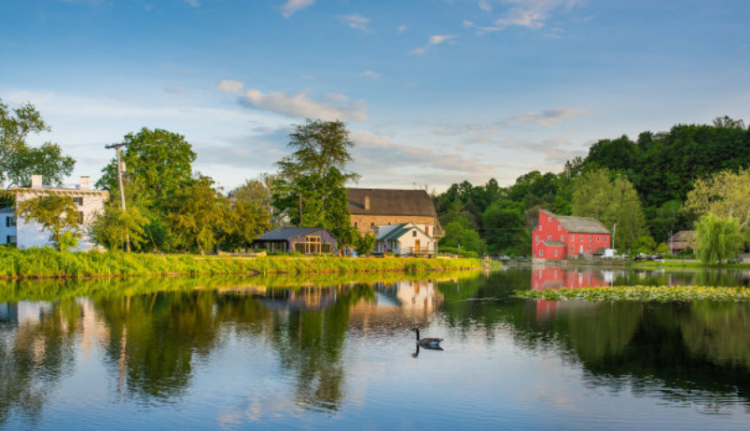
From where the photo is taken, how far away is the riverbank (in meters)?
39.7

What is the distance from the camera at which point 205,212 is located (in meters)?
49.9

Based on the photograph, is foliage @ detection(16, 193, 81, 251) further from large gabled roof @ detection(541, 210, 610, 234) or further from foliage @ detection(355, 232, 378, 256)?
large gabled roof @ detection(541, 210, 610, 234)

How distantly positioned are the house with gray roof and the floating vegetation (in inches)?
1062

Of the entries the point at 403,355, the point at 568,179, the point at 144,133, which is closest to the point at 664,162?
the point at 568,179

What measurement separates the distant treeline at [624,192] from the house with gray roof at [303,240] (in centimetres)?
3224

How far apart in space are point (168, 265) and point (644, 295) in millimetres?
32643

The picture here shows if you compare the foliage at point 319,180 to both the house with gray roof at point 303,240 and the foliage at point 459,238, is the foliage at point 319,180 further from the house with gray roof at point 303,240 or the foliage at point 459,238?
the foliage at point 459,238

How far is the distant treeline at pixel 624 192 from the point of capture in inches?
4050

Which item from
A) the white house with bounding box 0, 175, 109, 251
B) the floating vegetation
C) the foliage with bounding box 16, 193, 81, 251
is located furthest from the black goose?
the white house with bounding box 0, 175, 109, 251

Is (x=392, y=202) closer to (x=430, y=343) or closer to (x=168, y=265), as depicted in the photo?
(x=168, y=265)

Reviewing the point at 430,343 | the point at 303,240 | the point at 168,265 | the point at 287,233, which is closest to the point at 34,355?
the point at 430,343

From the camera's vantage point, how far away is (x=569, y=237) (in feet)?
316

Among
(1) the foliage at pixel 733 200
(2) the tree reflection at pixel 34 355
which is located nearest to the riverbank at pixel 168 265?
(2) the tree reflection at pixel 34 355

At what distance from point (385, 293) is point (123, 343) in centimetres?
1877
